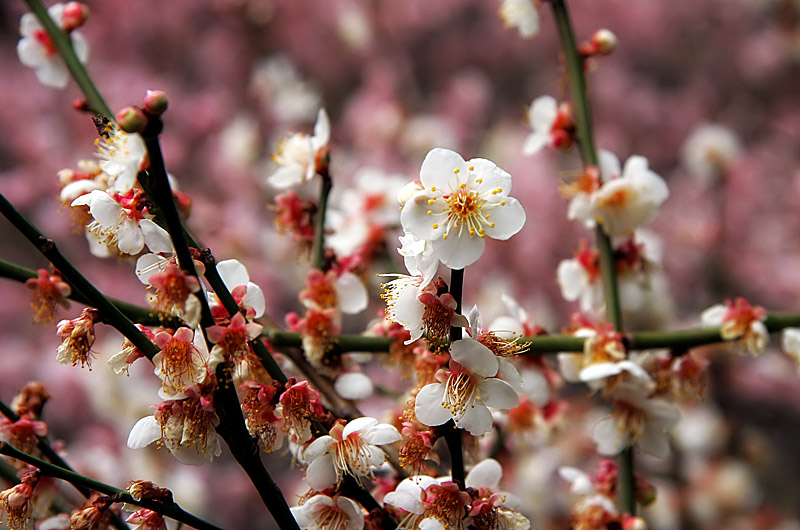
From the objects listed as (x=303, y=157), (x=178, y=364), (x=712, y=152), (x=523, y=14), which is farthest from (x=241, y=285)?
(x=712, y=152)

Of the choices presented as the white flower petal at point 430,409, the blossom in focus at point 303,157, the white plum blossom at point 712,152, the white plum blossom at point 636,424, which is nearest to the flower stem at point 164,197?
the white flower petal at point 430,409

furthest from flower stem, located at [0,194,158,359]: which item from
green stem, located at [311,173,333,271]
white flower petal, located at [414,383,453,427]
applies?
green stem, located at [311,173,333,271]

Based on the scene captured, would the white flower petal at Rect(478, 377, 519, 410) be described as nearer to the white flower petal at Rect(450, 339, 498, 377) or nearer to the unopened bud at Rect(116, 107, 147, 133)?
the white flower petal at Rect(450, 339, 498, 377)

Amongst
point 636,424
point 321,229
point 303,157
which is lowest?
point 636,424

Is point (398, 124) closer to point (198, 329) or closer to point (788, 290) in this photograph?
point (788, 290)

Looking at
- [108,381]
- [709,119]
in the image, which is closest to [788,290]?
[709,119]

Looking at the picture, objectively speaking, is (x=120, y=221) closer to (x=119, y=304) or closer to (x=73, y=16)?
(x=119, y=304)

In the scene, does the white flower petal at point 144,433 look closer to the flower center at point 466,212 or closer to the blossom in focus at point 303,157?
the flower center at point 466,212
